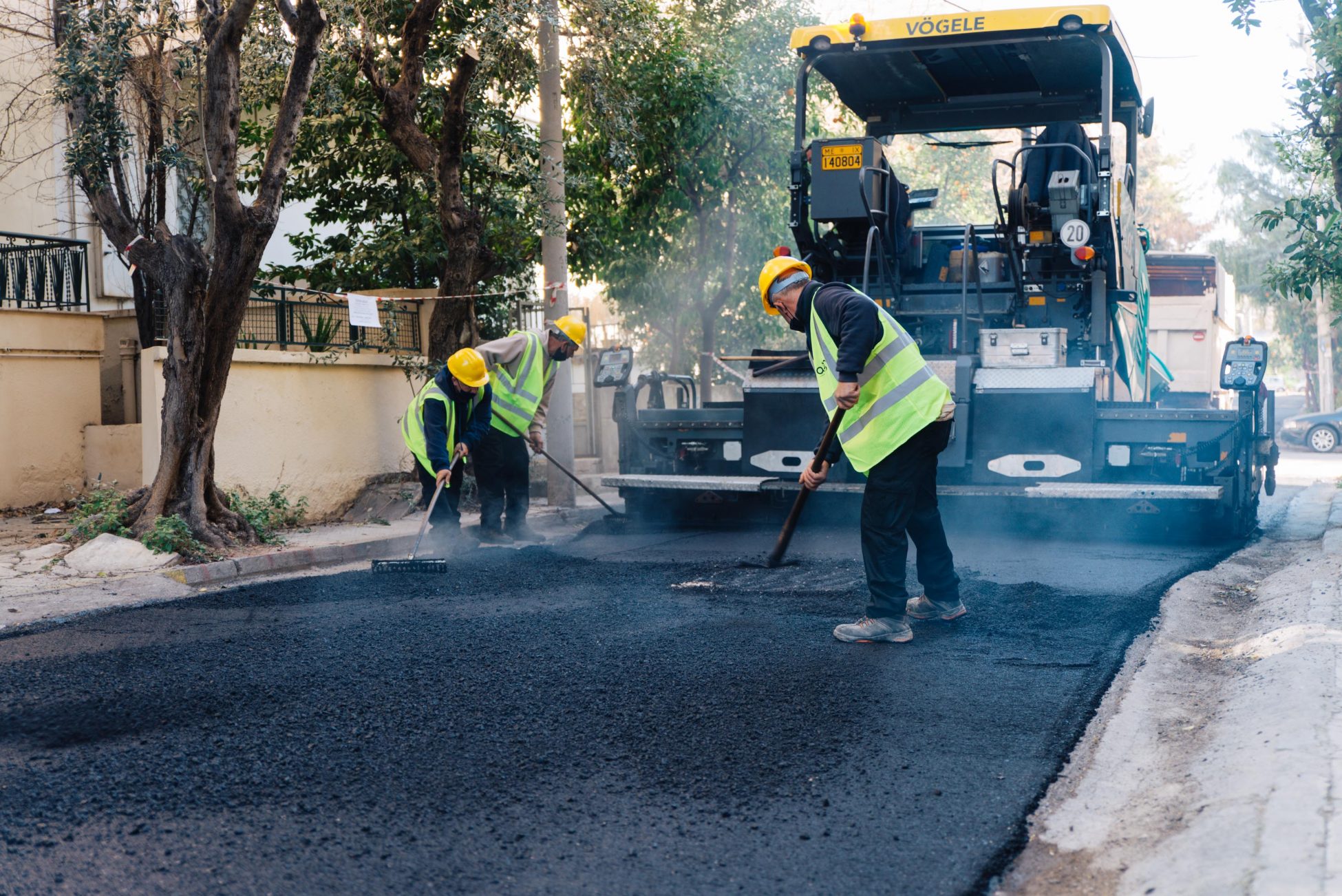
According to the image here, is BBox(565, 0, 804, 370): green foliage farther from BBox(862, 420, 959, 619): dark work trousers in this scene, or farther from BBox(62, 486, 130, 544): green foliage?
BBox(862, 420, 959, 619): dark work trousers

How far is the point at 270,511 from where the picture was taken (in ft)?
29.9

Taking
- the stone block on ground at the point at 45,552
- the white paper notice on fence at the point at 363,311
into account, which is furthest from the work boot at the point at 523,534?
the stone block on ground at the point at 45,552

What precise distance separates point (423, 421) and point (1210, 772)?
5841 millimetres

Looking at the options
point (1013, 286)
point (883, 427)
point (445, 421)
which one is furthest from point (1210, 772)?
point (445, 421)

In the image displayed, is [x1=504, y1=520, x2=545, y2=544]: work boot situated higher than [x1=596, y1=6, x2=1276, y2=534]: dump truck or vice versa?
[x1=596, y1=6, x2=1276, y2=534]: dump truck

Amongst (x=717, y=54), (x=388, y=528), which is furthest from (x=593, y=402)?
(x=388, y=528)

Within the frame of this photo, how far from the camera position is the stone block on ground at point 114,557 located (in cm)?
725

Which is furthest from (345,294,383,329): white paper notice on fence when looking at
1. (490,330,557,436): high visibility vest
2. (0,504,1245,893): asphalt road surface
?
(0,504,1245,893): asphalt road surface

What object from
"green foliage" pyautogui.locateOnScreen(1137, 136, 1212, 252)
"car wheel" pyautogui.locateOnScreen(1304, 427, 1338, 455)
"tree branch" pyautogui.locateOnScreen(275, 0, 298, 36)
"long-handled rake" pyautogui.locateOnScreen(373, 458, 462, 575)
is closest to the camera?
"long-handled rake" pyautogui.locateOnScreen(373, 458, 462, 575)

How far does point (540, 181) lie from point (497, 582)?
476 centimetres

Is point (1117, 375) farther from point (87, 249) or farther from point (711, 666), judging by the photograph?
point (87, 249)

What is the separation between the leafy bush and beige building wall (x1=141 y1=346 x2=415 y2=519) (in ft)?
5.14

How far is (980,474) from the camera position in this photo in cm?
774

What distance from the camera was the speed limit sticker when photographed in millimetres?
7523
